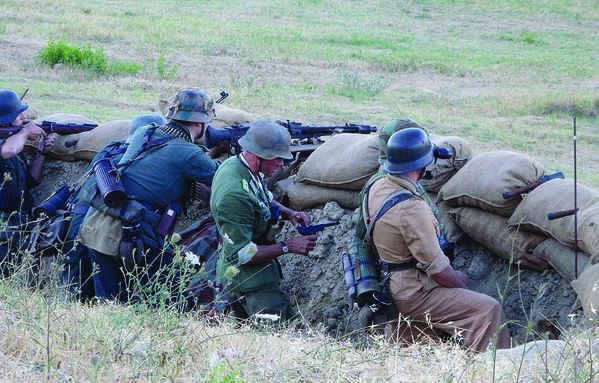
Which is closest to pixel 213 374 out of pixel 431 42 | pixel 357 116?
pixel 357 116

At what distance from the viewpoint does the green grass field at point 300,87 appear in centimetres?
414

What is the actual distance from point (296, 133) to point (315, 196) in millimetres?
546

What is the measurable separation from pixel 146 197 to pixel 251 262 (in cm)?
103

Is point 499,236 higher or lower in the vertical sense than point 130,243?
higher

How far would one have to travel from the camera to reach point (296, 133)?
7977 millimetres

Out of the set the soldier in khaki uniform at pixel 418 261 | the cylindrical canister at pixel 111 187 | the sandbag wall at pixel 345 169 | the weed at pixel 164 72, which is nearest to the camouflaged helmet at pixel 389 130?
the soldier in khaki uniform at pixel 418 261

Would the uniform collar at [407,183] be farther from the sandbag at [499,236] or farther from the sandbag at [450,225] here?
the sandbag at [450,225]

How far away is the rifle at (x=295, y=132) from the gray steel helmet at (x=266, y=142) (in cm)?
138

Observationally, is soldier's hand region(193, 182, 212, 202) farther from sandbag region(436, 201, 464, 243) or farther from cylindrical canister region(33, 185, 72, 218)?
sandbag region(436, 201, 464, 243)

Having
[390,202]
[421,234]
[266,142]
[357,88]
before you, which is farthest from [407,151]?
[357,88]

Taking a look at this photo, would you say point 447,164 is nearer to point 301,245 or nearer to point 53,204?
point 301,245

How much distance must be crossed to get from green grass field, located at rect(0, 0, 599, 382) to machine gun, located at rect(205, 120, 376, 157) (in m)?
2.47

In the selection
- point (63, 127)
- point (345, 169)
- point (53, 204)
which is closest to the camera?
point (345, 169)

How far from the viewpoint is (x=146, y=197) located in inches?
274
